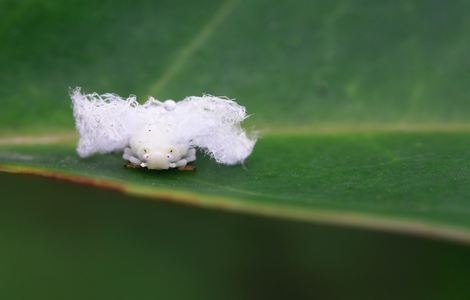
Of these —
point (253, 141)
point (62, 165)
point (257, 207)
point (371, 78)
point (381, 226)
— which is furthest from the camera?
point (371, 78)

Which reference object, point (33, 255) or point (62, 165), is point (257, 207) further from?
point (33, 255)

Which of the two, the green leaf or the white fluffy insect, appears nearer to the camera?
the green leaf

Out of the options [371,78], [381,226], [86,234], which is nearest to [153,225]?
[86,234]

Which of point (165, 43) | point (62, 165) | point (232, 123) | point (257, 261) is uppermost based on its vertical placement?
point (165, 43)

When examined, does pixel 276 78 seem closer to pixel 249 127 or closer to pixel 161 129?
pixel 249 127

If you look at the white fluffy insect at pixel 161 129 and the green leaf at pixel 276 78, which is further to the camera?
the white fluffy insect at pixel 161 129
